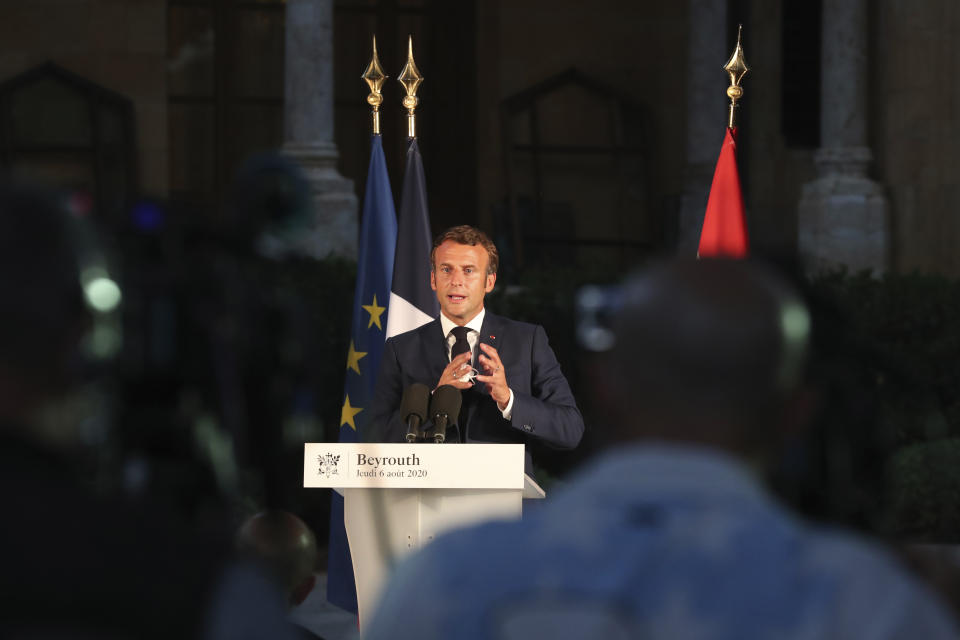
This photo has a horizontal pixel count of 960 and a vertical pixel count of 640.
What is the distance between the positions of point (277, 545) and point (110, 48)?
1592 centimetres

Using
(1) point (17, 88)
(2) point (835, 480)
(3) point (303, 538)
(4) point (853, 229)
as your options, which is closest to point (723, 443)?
(2) point (835, 480)

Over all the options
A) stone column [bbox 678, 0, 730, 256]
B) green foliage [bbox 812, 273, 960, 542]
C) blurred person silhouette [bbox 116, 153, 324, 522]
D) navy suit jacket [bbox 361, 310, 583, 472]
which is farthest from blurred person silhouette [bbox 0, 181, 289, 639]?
stone column [bbox 678, 0, 730, 256]

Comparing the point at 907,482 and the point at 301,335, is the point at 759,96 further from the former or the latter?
the point at 301,335

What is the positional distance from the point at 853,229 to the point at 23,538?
14.4 m

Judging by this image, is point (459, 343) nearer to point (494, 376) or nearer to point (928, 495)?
point (494, 376)

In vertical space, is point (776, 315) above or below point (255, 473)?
above

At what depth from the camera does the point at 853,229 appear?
15219mm

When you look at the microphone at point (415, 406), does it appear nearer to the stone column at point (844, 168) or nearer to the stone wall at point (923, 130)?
the stone column at point (844, 168)

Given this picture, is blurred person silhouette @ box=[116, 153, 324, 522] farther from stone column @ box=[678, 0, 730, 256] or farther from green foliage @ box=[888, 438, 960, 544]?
stone column @ box=[678, 0, 730, 256]

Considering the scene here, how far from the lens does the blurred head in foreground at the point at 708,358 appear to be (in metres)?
1.66

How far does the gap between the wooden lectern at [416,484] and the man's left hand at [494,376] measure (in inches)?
11.3

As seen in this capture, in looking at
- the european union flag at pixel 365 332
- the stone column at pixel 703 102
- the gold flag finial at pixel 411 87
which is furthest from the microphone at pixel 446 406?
the stone column at pixel 703 102

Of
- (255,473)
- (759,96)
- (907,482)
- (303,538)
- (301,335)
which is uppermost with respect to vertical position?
(759,96)

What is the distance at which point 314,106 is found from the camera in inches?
590
